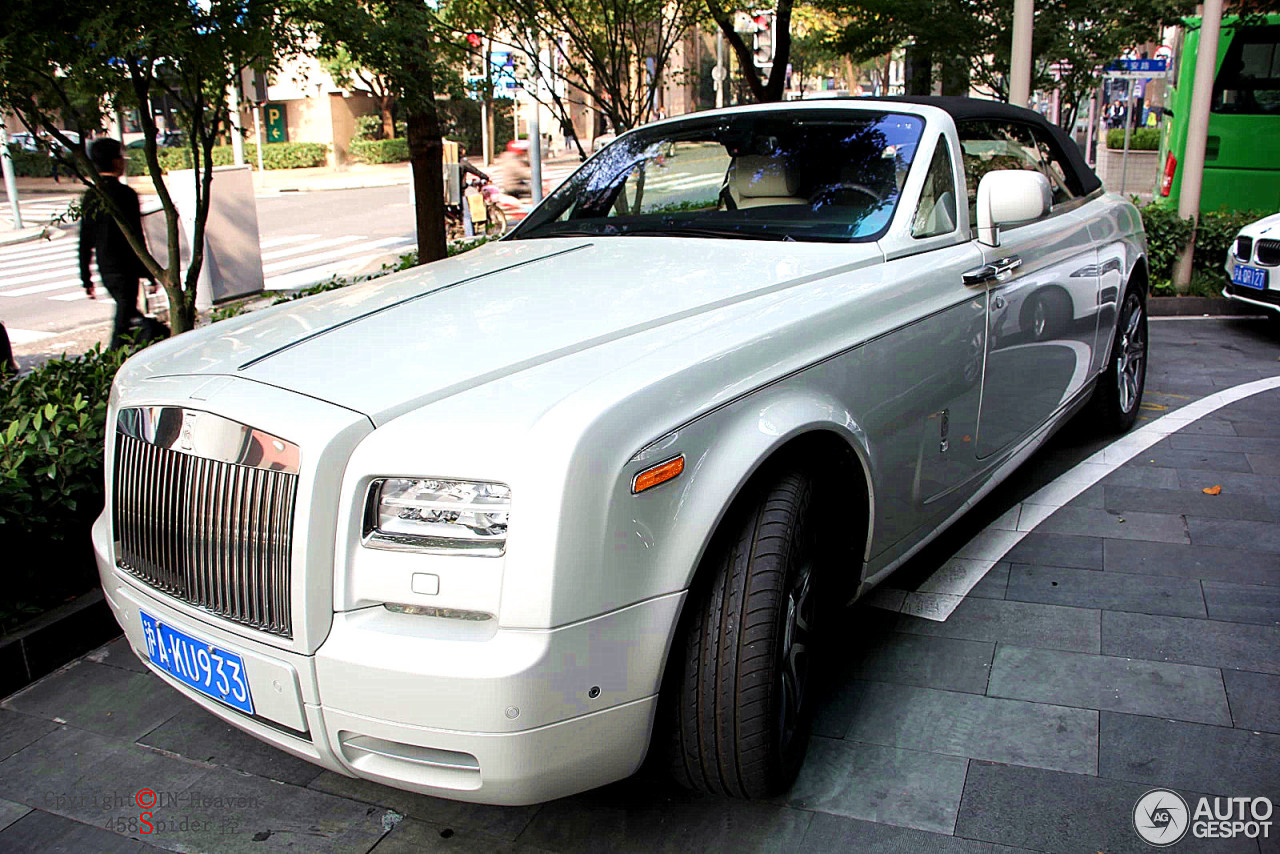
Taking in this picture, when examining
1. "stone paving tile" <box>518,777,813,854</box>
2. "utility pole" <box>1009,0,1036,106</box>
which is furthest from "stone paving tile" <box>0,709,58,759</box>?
Answer: "utility pole" <box>1009,0,1036,106</box>

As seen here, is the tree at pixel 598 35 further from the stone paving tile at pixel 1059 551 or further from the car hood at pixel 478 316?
the stone paving tile at pixel 1059 551

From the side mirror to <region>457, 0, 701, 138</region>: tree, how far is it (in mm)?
5596

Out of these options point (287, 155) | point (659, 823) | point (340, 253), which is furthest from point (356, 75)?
point (287, 155)

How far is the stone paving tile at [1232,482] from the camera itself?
15.4ft

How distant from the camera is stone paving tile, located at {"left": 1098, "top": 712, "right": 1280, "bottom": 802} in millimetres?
2650

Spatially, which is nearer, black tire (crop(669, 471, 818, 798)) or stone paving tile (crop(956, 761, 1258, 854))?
black tire (crop(669, 471, 818, 798))

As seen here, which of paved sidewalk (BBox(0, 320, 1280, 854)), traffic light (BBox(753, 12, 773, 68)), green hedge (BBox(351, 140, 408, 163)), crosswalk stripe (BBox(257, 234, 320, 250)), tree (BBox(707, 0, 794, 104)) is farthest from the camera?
green hedge (BBox(351, 140, 408, 163))

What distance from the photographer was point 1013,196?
3.41 m

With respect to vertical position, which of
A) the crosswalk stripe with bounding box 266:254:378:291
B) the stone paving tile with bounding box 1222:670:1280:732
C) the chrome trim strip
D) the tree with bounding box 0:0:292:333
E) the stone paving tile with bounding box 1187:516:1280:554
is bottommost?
the crosswalk stripe with bounding box 266:254:378:291

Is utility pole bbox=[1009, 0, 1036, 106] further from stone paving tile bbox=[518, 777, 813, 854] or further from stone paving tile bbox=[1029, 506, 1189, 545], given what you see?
stone paving tile bbox=[518, 777, 813, 854]

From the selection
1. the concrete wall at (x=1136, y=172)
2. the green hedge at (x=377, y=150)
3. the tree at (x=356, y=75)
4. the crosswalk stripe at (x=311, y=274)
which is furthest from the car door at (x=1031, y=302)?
the green hedge at (x=377, y=150)

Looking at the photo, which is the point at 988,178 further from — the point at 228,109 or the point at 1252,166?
the point at 1252,166

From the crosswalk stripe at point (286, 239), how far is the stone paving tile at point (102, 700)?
15.7 m

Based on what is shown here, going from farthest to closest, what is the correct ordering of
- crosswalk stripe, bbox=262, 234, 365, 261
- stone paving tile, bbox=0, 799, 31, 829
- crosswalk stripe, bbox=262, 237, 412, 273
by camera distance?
crosswalk stripe, bbox=262, 234, 365, 261
crosswalk stripe, bbox=262, 237, 412, 273
stone paving tile, bbox=0, 799, 31, 829
